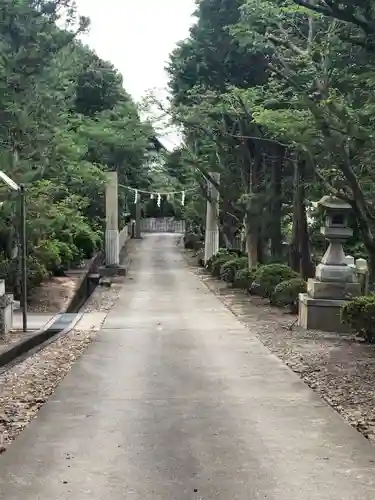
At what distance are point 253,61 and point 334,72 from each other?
12778 mm

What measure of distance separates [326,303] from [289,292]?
3729 mm

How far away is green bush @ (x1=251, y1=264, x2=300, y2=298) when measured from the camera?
18062mm

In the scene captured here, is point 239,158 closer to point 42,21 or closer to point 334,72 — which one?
Result: point 42,21

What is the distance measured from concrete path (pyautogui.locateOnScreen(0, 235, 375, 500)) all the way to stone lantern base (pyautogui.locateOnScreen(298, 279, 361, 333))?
314 cm

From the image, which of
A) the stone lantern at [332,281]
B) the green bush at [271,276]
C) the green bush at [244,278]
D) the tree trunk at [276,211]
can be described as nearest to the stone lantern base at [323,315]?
the stone lantern at [332,281]

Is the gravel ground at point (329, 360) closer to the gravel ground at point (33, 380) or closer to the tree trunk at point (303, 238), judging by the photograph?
the gravel ground at point (33, 380)

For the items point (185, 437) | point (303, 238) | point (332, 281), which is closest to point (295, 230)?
point (303, 238)

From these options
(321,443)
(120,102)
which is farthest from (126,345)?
(120,102)

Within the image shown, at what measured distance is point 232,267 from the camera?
2506 centimetres

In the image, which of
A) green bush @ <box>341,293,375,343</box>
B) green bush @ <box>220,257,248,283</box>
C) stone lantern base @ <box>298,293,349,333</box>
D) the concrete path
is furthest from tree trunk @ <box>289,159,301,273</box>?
the concrete path

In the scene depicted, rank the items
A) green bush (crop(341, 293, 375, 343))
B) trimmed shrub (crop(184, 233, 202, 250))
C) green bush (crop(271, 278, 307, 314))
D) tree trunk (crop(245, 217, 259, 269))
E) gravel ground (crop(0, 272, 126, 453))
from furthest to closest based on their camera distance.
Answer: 1. trimmed shrub (crop(184, 233, 202, 250))
2. tree trunk (crop(245, 217, 259, 269))
3. green bush (crop(271, 278, 307, 314))
4. green bush (crop(341, 293, 375, 343))
5. gravel ground (crop(0, 272, 126, 453))

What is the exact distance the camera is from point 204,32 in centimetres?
2391

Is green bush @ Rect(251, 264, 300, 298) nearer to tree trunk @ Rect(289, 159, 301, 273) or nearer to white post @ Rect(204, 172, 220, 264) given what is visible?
tree trunk @ Rect(289, 159, 301, 273)

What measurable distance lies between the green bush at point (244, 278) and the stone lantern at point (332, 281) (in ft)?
25.8
